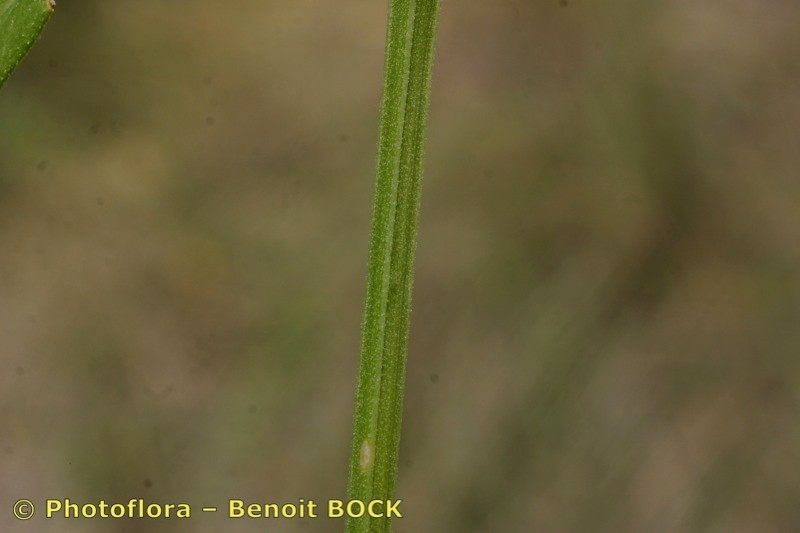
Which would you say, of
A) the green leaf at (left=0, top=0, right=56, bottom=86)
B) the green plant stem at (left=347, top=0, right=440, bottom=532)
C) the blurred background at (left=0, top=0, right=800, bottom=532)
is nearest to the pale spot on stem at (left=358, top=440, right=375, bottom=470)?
the green plant stem at (left=347, top=0, right=440, bottom=532)

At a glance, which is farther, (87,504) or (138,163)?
(138,163)

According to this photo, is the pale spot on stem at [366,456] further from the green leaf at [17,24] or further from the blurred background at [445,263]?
the blurred background at [445,263]

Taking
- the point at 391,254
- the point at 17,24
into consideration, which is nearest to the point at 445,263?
the point at 391,254

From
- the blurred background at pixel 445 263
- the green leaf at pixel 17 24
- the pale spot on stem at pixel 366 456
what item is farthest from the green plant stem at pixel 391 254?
the blurred background at pixel 445 263

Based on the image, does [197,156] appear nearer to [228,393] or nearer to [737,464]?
[228,393]

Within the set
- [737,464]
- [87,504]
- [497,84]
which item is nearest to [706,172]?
[497,84]

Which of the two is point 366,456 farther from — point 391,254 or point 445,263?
point 445,263
